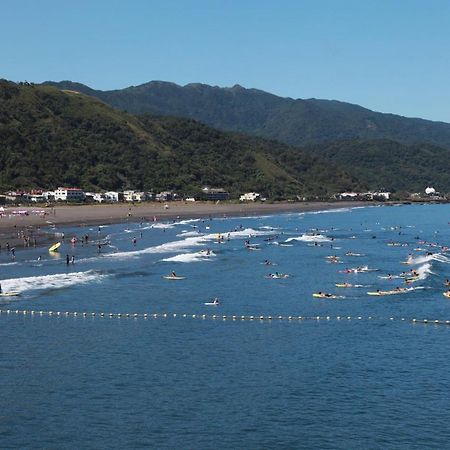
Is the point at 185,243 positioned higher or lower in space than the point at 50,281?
lower

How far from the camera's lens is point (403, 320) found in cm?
6162

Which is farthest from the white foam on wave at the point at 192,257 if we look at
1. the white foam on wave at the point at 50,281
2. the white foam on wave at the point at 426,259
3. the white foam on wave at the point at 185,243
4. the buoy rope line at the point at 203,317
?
the buoy rope line at the point at 203,317

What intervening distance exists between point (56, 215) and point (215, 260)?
80.7 m

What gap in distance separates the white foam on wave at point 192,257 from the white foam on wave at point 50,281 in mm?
17255

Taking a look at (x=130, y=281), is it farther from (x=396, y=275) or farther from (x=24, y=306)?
(x=396, y=275)

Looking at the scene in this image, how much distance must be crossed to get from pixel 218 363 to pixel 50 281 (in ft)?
123

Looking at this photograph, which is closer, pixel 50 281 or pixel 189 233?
pixel 50 281

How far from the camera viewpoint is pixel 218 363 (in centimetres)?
4628

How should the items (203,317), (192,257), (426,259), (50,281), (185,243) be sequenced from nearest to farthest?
(203,317)
(50,281)
(192,257)
(426,259)
(185,243)

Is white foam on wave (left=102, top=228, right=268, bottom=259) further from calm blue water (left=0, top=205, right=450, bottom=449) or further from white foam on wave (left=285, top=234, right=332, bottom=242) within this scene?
calm blue water (left=0, top=205, right=450, bottom=449)

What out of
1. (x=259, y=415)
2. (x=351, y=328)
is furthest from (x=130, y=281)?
(x=259, y=415)

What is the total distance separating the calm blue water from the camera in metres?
35.2

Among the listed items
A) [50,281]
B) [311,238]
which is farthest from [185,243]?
[50,281]

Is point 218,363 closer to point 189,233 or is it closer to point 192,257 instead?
point 192,257
